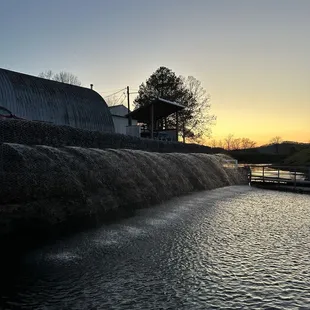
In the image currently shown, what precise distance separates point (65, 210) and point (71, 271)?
458cm

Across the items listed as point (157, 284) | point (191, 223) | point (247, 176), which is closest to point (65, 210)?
point (191, 223)

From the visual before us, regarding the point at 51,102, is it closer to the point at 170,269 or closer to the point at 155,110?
the point at 155,110

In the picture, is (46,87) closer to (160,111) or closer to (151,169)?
(160,111)

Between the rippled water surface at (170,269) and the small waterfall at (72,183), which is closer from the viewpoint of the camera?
the rippled water surface at (170,269)

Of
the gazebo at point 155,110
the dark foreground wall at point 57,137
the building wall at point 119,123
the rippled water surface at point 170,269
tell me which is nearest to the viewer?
the rippled water surface at point 170,269

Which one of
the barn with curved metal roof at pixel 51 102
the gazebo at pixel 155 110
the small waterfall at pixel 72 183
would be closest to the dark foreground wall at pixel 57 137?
the small waterfall at pixel 72 183

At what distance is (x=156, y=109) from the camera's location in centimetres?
3406

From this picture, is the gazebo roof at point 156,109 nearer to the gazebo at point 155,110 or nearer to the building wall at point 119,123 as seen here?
the gazebo at point 155,110

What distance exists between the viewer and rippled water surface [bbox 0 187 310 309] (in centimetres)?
471

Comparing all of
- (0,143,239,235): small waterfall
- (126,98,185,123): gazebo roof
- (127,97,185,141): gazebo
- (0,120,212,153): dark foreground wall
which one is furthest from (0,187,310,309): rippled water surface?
(126,98,185,123): gazebo roof

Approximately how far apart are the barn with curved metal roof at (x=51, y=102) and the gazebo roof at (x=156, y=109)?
3.34 m

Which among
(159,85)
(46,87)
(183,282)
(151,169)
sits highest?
(159,85)

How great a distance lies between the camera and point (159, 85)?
51312mm

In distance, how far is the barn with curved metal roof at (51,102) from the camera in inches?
904
